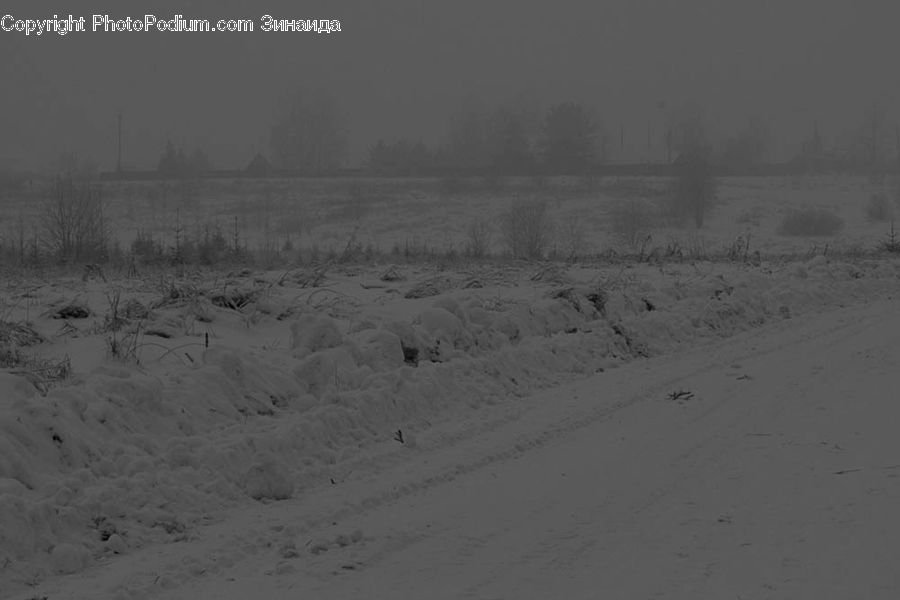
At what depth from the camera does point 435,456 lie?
6547 mm

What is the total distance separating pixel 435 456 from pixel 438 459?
93 millimetres

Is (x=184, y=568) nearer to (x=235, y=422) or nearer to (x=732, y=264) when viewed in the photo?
(x=235, y=422)

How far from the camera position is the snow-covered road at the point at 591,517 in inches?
168

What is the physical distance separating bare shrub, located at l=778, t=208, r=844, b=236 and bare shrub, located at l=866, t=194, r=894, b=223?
511 cm

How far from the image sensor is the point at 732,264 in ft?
68.1

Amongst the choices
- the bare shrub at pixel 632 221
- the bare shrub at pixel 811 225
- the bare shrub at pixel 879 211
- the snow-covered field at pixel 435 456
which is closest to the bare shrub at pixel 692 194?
the bare shrub at pixel 632 221

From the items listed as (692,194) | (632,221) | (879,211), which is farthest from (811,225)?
(632,221)

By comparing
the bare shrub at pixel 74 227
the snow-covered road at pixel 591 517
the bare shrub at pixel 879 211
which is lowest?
the snow-covered road at pixel 591 517

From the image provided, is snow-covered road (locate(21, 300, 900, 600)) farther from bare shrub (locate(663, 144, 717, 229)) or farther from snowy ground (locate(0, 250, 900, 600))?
bare shrub (locate(663, 144, 717, 229))

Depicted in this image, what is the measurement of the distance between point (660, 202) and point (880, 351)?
52831 millimetres

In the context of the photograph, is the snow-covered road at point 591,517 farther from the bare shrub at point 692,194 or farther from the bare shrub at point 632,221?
the bare shrub at point 692,194

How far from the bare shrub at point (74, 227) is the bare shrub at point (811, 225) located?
3801cm

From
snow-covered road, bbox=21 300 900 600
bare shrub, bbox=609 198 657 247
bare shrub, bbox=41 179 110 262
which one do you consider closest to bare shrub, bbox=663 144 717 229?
bare shrub, bbox=609 198 657 247

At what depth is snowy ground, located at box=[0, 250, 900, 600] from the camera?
4461mm
